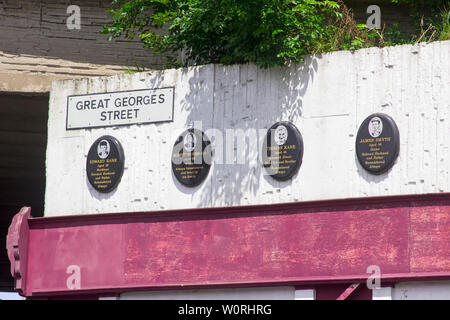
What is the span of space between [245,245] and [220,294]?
0.79 metres

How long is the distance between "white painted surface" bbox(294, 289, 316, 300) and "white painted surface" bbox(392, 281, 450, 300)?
111 centimetres

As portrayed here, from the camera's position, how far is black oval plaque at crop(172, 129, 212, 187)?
13406 millimetres

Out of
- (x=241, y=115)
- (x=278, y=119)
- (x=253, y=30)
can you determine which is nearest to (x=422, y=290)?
(x=278, y=119)

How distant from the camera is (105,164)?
46.4ft

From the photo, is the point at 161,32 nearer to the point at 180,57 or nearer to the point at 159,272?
the point at 180,57

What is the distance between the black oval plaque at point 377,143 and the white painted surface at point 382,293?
1.59 metres

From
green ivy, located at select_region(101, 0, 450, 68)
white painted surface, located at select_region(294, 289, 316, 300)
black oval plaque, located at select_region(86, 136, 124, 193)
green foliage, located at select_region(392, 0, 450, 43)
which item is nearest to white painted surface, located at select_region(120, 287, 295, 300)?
white painted surface, located at select_region(294, 289, 316, 300)

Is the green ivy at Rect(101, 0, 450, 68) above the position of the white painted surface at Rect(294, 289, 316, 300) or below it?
above

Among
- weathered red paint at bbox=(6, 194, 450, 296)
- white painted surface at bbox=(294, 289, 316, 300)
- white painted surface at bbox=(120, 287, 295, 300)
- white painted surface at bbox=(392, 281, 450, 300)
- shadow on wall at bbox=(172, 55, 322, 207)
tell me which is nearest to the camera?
white painted surface at bbox=(392, 281, 450, 300)

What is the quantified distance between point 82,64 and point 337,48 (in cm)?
538

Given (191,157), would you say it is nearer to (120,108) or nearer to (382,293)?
(120,108)

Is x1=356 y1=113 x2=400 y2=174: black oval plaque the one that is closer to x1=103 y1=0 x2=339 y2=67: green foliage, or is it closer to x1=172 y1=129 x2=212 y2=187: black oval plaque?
x1=103 y1=0 x2=339 y2=67: green foliage

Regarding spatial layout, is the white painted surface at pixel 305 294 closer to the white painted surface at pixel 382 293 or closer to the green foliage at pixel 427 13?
the white painted surface at pixel 382 293

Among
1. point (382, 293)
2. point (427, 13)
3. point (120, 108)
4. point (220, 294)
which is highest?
point (427, 13)
